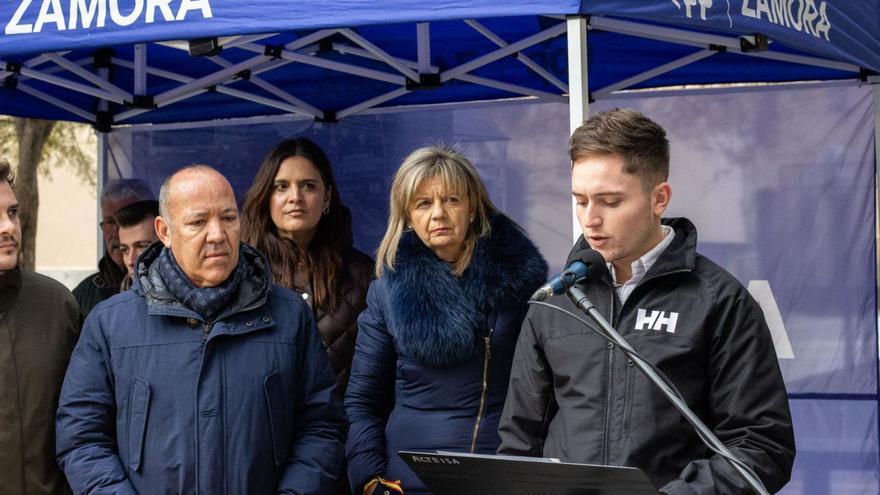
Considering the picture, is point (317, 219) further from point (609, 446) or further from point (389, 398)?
point (609, 446)

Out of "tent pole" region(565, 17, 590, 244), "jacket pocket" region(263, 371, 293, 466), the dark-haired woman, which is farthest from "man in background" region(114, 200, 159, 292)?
"tent pole" region(565, 17, 590, 244)

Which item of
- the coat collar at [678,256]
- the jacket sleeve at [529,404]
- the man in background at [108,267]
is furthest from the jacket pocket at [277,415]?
the man in background at [108,267]

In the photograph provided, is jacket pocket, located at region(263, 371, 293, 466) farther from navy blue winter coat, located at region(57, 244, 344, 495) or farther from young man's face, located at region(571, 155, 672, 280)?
young man's face, located at region(571, 155, 672, 280)

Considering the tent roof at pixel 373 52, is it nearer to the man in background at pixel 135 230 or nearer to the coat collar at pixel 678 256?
the man in background at pixel 135 230

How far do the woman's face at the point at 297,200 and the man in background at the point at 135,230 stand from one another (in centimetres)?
66

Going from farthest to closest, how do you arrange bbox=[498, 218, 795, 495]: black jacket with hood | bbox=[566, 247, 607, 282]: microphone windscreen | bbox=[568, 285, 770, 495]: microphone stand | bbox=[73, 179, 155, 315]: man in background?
bbox=[73, 179, 155, 315]: man in background → bbox=[498, 218, 795, 495]: black jacket with hood → bbox=[566, 247, 607, 282]: microphone windscreen → bbox=[568, 285, 770, 495]: microphone stand

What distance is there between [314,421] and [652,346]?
112 centimetres

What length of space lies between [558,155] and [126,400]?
328 cm

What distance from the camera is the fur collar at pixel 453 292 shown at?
383 cm

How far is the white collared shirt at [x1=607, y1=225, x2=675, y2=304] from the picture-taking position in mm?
2924

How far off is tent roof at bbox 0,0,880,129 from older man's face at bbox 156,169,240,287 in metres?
0.69

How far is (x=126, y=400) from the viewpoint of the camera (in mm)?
3311

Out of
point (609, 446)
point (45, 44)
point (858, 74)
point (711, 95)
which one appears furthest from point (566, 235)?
point (609, 446)

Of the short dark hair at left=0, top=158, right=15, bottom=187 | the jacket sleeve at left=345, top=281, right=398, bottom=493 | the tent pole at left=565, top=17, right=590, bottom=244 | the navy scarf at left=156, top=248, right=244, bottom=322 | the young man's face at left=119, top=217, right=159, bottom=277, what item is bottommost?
the jacket sleeve at left=345, top=281, right=398, bottom=493
